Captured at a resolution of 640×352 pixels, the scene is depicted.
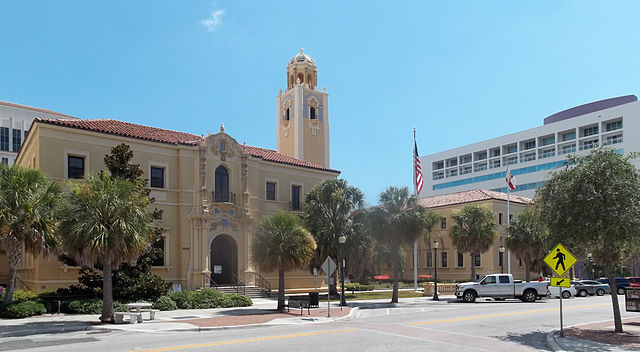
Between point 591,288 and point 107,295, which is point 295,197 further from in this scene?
point 591,288

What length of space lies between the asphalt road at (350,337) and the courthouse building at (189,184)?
42.0 ft

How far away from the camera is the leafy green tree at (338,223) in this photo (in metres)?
36.4

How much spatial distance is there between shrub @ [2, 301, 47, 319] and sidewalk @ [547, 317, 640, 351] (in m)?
20.0

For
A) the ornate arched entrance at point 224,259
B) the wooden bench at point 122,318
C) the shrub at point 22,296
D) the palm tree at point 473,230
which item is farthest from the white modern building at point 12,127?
the wooden bench at point 122,318

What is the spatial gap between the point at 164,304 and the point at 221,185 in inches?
460

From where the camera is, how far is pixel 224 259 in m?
39.2

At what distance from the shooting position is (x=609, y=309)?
29203 millimetres

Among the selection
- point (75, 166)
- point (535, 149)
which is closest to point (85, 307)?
point (75, 166)

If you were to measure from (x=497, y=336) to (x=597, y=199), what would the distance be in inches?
207

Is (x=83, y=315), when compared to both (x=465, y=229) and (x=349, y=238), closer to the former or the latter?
(x=349, y=238)

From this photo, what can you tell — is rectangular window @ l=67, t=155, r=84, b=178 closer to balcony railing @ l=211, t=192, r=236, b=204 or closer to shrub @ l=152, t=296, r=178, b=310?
balcony railing @ l=211, t=192, r=236, b=204

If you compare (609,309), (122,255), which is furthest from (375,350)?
(609,309)

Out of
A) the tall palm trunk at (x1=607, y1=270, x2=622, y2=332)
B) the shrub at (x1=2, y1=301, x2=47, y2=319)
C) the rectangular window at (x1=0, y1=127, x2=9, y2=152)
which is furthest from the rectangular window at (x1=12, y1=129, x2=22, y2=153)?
the tall palm trunk at (x1=607, y1=270, x2=622, y2=332)

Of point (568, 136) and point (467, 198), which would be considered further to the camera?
point (568, 136)
